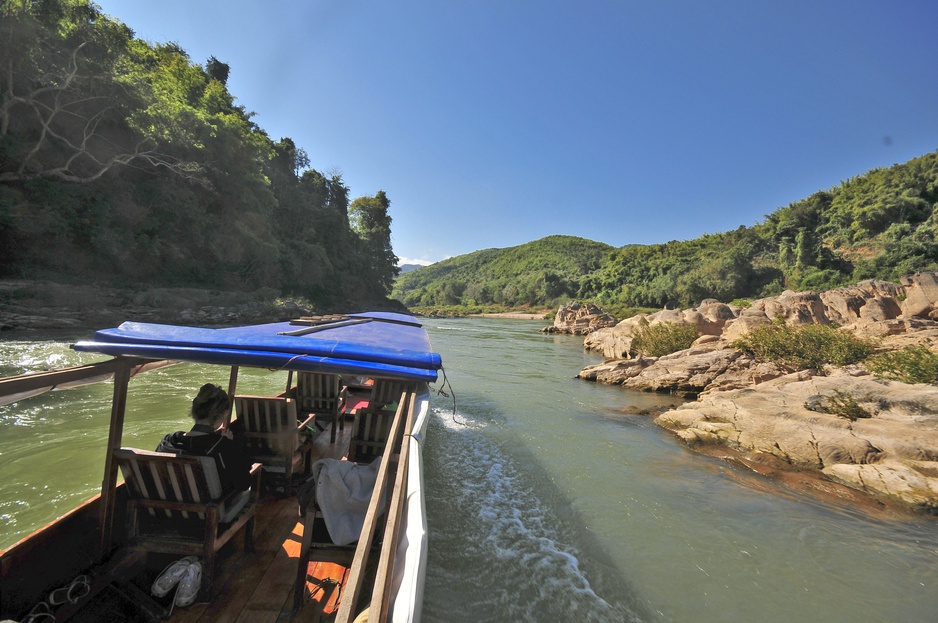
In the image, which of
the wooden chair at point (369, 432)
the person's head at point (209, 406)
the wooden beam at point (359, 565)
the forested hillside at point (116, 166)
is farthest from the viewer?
the forested hillside at point (116, 166)

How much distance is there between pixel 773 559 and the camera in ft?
14.4

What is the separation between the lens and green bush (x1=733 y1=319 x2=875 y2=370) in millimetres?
10367

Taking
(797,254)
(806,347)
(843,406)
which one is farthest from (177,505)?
(797,254)

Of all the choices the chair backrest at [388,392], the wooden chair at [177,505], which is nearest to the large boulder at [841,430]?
the chair backrest at [388,392]

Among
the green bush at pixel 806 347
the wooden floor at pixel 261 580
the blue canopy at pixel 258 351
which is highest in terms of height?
the green bush at pixel 806 347

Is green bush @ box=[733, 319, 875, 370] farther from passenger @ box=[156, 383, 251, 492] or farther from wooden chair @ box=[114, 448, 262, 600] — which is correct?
wooden chair @ box=[114, 448, 262, 600]

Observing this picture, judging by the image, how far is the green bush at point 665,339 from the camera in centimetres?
1561

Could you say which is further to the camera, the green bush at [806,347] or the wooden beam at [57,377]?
the green bush at [806,347]

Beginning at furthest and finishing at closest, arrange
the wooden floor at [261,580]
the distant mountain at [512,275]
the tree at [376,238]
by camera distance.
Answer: the distant mountain at [512,275], the tree at [376,238], the wooden floor at [261,580]

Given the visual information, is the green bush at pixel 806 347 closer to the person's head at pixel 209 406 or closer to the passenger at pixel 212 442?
the passenger at pixel 212 442

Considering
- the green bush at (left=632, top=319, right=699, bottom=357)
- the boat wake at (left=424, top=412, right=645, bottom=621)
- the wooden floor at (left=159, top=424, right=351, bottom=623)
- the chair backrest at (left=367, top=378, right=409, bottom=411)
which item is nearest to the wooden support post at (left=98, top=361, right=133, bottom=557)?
the wooden floor at (left=159, top=424, right=351, bottom=623)

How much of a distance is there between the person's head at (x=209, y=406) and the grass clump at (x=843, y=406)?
9.48 metres

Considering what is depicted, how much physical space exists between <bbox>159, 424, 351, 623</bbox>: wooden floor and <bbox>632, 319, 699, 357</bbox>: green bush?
51.0 ft

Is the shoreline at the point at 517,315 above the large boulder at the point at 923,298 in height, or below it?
below
